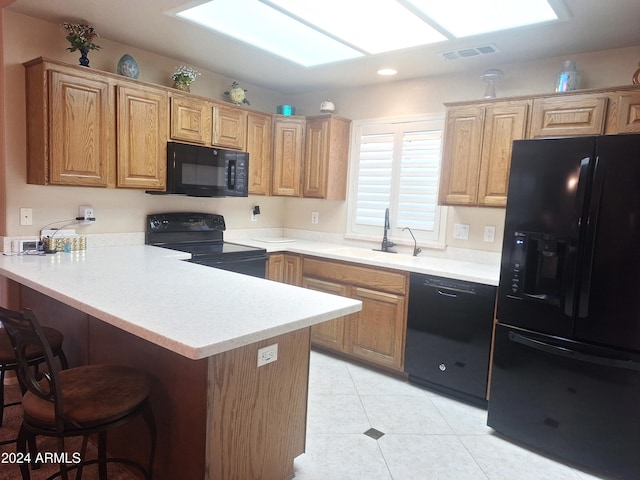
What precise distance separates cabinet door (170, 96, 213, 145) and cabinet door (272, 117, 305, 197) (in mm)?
763

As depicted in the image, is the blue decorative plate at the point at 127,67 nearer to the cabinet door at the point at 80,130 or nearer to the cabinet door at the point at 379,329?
the cabinet door at the point at 80,130

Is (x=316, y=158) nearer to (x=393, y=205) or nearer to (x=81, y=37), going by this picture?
(x=393, y=205)

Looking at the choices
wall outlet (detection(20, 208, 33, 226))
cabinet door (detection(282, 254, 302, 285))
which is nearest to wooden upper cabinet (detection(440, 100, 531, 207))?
cabinet door (detection(282, 254, 302, 285))

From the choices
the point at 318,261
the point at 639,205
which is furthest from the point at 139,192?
A: the point at 639,205

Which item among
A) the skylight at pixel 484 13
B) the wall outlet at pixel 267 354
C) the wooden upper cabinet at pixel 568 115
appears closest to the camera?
the wall outlet at pixel 267 354

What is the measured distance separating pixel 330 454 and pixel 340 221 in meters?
2.45

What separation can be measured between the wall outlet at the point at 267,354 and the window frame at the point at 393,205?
7.15ft

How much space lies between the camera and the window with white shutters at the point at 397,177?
367 cm

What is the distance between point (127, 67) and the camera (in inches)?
121

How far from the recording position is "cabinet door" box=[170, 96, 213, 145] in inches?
131

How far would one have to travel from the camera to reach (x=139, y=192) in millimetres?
3498

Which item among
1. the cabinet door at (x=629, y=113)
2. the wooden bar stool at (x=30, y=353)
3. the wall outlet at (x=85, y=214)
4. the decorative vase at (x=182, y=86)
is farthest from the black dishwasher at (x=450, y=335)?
the wall outlet at (x=85, y=214)

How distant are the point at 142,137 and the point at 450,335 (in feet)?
8.60

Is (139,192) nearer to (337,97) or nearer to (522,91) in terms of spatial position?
(337,97)
